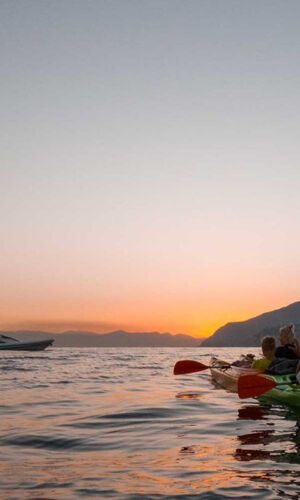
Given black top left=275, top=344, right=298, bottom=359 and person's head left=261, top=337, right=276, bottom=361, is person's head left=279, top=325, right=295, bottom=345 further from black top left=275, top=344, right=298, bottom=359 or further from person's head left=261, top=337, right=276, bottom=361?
person's head left=261, top=337, right=276, bottom=361

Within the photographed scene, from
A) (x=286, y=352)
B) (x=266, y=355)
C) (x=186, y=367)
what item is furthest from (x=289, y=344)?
(x=186, y=367)

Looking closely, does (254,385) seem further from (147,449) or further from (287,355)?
(147,449)

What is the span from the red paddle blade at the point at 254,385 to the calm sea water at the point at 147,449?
0.55 m

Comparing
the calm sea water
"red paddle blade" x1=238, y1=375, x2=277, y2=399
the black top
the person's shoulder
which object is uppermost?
the black top

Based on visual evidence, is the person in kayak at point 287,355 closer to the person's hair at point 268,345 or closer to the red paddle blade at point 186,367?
the person's hair at point 268,345

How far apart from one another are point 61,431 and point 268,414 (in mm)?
4527

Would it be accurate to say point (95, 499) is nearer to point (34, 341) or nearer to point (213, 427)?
point (213, 427)

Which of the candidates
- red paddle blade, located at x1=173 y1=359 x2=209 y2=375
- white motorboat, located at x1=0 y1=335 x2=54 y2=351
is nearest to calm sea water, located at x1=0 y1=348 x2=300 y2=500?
red paddle blade, located at x1=173 y1=359 x2=209 y2=375

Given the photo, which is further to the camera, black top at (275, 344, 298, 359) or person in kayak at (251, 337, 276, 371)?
person in kayak at (251, 337, 276, 371)

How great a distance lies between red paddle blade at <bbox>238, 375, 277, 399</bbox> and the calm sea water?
55 centimetres

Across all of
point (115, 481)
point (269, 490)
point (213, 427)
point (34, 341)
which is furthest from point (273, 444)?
point (34, 341)

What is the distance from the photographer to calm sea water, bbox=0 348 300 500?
5.27m

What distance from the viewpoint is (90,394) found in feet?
50.0

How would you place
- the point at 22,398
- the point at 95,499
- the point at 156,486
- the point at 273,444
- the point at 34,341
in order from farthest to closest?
the point at 34,341, the point at 22,398, the point at 273,444, the point at 156,486, the point at 95,499
